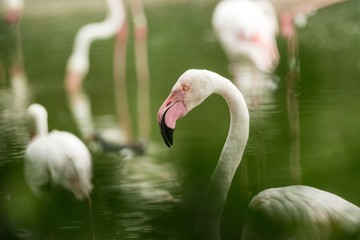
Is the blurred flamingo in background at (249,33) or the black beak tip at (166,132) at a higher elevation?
the blurred flamingo in background at (249,33)

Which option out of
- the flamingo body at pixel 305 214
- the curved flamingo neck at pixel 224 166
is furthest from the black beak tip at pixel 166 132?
the flamingo body at pixel 305 214

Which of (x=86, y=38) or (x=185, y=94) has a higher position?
(x=86, y=38)

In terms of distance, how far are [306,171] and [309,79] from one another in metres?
0.40

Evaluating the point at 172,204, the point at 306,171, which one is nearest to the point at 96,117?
the point at 172,204

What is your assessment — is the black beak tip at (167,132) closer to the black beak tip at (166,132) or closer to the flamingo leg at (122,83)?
the black beak tip at (166,132)

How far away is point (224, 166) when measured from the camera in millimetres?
1822

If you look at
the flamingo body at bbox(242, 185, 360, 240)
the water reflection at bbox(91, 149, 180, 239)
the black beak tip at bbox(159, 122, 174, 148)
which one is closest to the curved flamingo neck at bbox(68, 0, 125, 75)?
the water reflection at bbox(91, 149, 180, 239)

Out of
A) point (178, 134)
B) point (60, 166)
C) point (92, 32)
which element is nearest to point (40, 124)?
point (60, 166)

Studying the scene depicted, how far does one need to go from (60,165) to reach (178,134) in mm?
403

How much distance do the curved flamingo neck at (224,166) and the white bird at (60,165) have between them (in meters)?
0.44

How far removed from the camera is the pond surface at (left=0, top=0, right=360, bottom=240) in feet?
6.45

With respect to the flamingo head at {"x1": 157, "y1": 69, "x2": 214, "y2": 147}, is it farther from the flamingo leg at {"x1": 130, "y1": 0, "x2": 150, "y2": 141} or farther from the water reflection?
the flamingo leg at {"x1": 130, "y1": 0, "x2": 150, "y2": 141}

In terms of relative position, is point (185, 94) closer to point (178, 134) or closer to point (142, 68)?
point (178, 134)

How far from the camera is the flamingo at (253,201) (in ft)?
5.37
